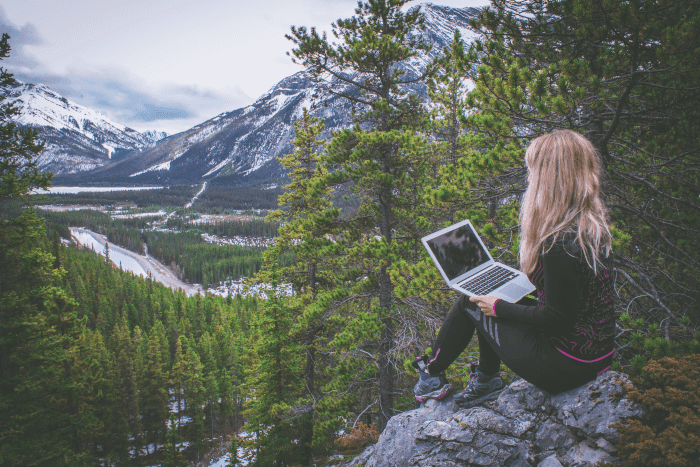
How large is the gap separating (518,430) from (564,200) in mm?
2088

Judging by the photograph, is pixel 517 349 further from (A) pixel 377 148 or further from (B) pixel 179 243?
(B) pixel 179 243

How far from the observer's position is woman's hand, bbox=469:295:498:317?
98.4 inches

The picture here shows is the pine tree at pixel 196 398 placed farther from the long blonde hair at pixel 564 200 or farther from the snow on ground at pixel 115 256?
the snow on ground at pixel 115 256

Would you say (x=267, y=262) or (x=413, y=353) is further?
(x=267, y=262)

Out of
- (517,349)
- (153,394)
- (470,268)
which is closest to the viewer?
(517,349)

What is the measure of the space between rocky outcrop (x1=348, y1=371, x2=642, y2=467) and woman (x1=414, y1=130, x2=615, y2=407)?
0.22 meters

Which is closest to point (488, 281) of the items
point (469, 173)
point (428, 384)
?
point (428, 384)

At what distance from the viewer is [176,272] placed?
4102 inches

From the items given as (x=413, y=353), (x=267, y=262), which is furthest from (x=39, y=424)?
(x=413, y=353)

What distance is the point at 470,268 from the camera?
3.17 meters

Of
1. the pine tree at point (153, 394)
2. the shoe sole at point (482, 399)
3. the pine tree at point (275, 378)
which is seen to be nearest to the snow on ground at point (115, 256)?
the pine tree at point (153, 394)

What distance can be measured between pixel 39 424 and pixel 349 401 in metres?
10.1

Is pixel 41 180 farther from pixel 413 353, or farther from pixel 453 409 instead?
pixel 453 409

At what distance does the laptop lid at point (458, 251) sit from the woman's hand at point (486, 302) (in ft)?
1.41
